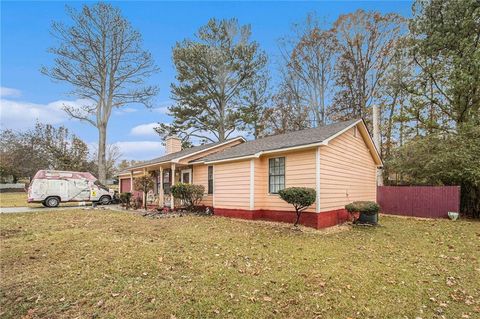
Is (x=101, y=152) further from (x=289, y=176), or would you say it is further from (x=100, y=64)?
(x=289, y=176)

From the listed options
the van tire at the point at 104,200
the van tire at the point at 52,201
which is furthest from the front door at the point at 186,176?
the van tire at the point at 52,201

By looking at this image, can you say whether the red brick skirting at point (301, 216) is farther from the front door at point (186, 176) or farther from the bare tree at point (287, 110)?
the bare tree at point (287, 110)

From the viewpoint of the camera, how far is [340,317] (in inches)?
140

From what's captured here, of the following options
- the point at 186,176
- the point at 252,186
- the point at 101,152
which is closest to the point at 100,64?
the point at 101,152

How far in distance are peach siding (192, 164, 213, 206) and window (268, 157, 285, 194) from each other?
440 centimetres

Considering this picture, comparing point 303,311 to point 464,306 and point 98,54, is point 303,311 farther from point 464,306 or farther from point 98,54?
point 98,54

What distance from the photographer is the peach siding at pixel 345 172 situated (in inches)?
405

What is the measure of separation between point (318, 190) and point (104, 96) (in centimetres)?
2304

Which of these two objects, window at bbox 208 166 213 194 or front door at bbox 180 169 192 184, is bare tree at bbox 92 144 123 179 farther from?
window at bbox 208 166 213 194

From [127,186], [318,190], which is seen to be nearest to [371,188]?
[318,190]

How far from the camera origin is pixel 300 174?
10.5 meters

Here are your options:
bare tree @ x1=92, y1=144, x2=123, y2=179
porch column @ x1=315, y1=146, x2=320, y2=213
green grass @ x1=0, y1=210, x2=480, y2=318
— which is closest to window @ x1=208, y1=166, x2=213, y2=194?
green grass @ x1=0, y1=210, x2=480, y2=318

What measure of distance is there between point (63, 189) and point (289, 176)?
53.0ft

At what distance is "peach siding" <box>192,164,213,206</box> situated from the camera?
48.9 ft
